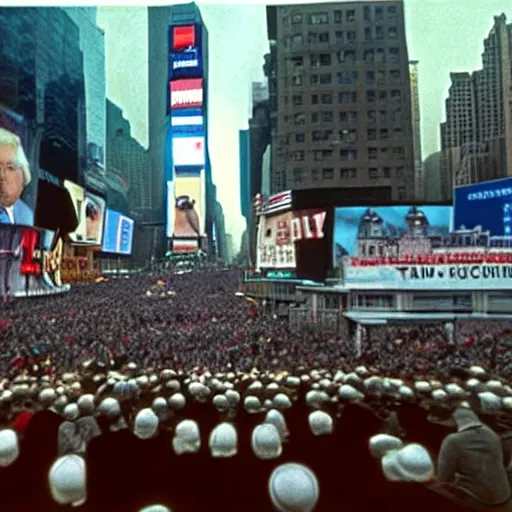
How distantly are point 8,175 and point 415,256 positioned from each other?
2944 millimetres

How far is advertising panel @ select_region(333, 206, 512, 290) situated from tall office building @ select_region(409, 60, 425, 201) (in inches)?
11.5

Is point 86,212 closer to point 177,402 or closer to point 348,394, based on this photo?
point 177,402

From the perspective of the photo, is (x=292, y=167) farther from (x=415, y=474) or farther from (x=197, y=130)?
(x=415, y=474)

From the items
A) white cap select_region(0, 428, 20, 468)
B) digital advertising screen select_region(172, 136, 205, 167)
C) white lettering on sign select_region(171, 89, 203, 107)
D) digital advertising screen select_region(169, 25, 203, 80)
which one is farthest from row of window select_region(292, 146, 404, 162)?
white cap select_region(0, 428, 20, 468)

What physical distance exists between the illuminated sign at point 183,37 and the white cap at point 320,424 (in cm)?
295

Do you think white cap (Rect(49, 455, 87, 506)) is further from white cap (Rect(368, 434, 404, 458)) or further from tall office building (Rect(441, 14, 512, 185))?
tall office building (Rect(441, 14, 512, 185))

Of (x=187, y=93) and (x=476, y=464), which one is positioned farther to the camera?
(x=187, y=93)

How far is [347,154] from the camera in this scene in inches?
185

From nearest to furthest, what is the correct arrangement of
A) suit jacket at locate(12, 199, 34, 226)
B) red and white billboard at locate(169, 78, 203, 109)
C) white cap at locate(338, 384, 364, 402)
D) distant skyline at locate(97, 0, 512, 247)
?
white cap at locate(338, 384, 364, 402), distant skyline at locate(97, 0, 512, 247), suit jacket at locate(12, 199, 34, 226), red and white billboard at locate(169, 78, 203, 109)

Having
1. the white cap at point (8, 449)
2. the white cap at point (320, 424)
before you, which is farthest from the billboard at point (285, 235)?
the white cap at point (8, 449)

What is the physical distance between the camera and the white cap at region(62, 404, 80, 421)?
3.40m

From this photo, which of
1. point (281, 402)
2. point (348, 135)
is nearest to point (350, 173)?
point (348, 135)

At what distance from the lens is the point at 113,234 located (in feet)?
→ 16.1

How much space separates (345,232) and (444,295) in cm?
82
